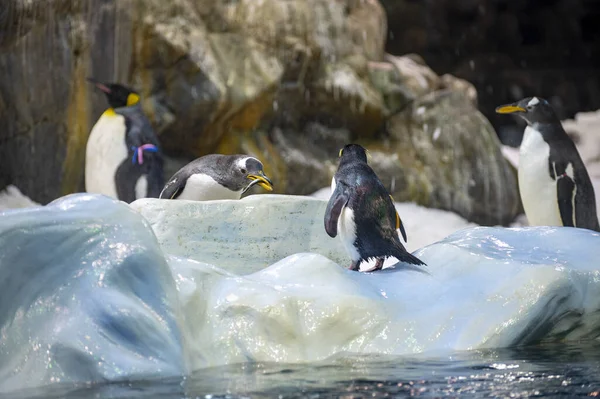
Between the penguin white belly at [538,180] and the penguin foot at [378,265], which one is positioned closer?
the penguin foot at [378,265]

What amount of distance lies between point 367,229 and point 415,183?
5217 millimetres

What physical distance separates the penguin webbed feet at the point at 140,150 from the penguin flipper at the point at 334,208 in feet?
9.71

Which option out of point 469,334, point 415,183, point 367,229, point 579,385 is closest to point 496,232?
point 367,229

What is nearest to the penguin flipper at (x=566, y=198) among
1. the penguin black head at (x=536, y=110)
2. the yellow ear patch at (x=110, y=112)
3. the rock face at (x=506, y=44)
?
the penguin black head at (x=536, y=110)

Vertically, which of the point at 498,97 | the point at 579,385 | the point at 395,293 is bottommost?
the point at 498,97

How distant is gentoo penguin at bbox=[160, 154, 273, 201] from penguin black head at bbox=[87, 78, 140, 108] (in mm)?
2150

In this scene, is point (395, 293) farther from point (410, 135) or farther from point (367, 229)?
point (410, 135)

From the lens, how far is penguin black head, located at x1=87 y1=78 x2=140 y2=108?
6.77 m

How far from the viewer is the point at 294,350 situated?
286 centimetres

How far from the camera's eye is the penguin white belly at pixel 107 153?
21.5 ft

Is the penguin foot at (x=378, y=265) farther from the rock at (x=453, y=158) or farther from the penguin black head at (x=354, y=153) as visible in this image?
the rock at (x=453, y=158)

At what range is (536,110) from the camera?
21.7 ft

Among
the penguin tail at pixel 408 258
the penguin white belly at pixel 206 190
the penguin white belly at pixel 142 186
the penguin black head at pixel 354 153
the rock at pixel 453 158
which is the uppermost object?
the penguin black head at pixel 354 153

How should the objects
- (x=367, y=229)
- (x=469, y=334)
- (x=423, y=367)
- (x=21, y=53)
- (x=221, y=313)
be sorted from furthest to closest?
(x=21, y=53)
(x=367, y=229)
(x=469, y=334)
(x=221, y=313)
(x=423, y=367)
